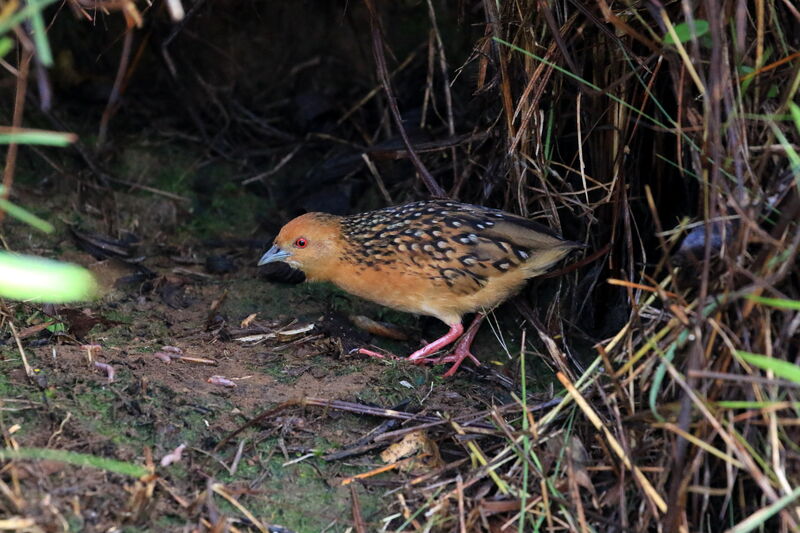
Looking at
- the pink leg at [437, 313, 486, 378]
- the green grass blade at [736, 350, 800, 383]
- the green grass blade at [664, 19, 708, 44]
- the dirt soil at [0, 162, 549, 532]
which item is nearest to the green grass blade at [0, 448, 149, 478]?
the dirt soil at [0, 162, 549, 532]

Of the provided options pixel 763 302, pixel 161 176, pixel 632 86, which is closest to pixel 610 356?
pixel 763 302

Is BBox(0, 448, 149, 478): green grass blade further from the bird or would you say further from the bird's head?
the bird's head

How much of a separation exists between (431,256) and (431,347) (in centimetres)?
55

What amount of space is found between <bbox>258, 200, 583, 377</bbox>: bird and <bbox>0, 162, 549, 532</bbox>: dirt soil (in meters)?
0.27

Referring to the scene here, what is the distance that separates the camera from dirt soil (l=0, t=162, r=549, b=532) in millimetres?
3482

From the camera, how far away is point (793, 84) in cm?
369

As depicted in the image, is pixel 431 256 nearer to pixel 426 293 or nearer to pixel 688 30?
pixel 426 293

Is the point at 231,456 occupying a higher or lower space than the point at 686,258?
lower

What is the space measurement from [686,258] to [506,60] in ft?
5.40

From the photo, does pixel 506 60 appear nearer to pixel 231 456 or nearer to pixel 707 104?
pixel 707 104

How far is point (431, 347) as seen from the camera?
205 inches

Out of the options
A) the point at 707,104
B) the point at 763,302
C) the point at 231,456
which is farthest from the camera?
the point at 231,456

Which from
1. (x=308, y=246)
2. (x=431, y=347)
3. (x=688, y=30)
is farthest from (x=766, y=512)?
(x=308, y=246)

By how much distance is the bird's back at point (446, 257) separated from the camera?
4.93 metres
